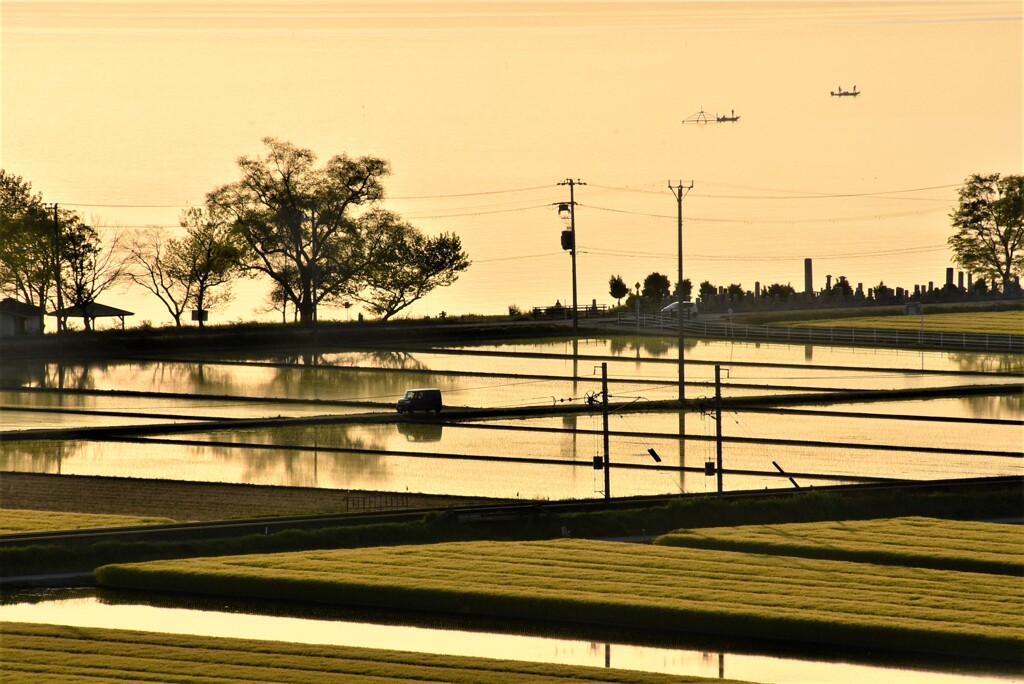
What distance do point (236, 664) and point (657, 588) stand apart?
38.5 feet

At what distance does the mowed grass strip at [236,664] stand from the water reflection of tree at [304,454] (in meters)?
18.4

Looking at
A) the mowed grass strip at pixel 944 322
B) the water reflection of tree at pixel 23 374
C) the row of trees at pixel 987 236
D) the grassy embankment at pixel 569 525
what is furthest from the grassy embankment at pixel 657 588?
the row of trees at pixel 987 236

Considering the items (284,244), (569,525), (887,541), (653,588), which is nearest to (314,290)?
(284,244)

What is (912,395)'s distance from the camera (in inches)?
2958

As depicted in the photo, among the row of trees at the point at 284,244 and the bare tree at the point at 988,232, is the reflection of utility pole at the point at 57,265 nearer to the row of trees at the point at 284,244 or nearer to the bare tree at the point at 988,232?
the row of trees at the point at 284,244

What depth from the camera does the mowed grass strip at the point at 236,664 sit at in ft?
117

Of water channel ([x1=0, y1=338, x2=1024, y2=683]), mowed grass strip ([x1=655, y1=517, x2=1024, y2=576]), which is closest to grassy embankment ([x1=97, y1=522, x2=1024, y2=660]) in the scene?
mowed grass strip ([x1=655, y1=517, x2=1024, y2=576])

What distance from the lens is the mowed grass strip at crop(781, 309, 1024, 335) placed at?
101 meters

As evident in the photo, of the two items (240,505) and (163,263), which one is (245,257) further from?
(240,505)

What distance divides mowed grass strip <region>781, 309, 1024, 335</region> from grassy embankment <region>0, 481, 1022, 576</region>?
4571 cm

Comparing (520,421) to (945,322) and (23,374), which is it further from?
(945,322)

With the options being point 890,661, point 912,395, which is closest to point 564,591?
point 890,661

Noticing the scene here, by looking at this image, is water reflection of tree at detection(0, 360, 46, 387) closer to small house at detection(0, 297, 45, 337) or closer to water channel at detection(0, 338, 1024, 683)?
water channel at detection(0, 338, 1024, 683)

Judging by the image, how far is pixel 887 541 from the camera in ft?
160
